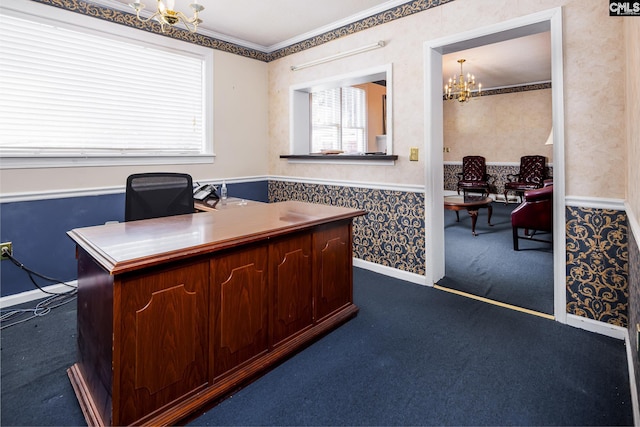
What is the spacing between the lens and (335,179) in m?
3.78

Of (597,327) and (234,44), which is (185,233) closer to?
(597,327)

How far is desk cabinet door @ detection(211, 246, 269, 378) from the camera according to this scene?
1.58 metres

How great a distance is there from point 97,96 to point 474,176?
7.70 meters

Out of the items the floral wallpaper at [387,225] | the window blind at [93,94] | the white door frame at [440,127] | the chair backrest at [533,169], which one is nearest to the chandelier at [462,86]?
the chair backrest at [533,169]

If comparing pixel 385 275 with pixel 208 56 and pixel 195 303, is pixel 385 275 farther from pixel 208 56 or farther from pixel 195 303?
pixel 208 56

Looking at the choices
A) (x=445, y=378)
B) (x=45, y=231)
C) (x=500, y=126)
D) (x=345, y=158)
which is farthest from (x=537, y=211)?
(x=500, y=126)

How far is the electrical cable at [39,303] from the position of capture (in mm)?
2449

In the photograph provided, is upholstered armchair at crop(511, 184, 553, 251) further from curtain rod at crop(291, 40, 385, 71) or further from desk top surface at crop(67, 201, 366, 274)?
desk top surface at crop(67, 201, 366, 274)

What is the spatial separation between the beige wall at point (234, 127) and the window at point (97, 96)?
102 millimetres

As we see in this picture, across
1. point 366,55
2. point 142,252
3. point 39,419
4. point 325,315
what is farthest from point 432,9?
point 39,419

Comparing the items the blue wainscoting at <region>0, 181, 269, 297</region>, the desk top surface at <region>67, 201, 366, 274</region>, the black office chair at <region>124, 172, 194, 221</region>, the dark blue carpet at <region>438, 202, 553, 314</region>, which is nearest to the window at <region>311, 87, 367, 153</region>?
the dark blue carpet at <region>438, 202, 553, 314</region>

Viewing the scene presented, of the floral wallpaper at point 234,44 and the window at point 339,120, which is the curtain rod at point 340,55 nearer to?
the floral wallpaper at point 234,44

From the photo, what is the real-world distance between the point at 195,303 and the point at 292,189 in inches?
112

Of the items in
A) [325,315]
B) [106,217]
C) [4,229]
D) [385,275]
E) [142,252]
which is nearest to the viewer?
[142,252]
